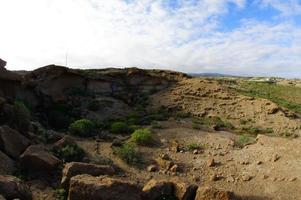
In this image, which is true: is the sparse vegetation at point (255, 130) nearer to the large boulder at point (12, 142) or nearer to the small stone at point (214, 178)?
the small stone at point (214, 178)

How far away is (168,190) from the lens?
1401 centimetres

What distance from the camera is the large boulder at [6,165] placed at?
14.0 meters

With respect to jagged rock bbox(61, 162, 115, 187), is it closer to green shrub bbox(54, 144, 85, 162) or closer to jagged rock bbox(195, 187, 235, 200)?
green shrub bbox(54, 144, 85, 162)

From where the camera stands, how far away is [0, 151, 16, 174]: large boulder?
14.0 metres

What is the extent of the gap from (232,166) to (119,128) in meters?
6.63

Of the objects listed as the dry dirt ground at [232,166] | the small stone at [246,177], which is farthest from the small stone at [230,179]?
the small stone at [246,177]

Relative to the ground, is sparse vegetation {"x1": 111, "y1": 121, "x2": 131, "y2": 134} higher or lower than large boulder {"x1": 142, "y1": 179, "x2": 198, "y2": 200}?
higher

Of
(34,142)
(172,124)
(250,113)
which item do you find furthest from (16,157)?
(250,113)

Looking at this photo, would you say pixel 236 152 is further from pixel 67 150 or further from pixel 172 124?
pixel 67 150

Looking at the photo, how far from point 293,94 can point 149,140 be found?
31.6m

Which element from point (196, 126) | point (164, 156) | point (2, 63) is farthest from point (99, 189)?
point (196, 126)

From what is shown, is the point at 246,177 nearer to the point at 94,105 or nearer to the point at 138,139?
the point at 138,139

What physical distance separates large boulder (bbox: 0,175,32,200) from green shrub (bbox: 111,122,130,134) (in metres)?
9.77

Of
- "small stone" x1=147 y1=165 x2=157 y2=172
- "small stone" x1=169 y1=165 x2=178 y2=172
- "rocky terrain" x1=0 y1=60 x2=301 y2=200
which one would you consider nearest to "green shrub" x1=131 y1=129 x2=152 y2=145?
"rocky terrain" x1=0 y1=60 x2=301 y2=200
